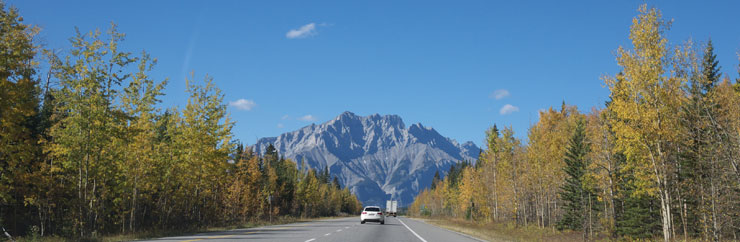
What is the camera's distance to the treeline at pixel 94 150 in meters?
20.3

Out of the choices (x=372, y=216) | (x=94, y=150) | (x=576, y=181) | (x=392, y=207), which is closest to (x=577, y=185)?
(x=576, y=181)

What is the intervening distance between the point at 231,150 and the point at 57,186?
1256 cm

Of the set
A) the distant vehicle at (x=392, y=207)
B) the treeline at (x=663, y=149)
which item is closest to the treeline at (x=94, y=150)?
the treeline at (x=663, y=149)

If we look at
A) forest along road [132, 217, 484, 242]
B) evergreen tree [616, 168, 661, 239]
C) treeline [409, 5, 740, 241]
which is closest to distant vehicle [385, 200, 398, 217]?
treeline [409, 5, 740, 241]

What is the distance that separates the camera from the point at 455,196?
325ft

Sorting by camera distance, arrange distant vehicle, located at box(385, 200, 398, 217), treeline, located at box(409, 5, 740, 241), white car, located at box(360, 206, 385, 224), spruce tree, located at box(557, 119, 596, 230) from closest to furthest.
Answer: treeline, located at box(409, 5, 740, 241), spruce tree, located at box(557, 119, 596, 230), white car, located at box(360, 206, 385, 224), distant vehicle, located at box(385, 200, 398, 217)

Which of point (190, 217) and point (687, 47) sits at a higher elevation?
point (687, 47)

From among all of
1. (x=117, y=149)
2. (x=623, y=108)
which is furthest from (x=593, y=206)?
(x=117, y=149)

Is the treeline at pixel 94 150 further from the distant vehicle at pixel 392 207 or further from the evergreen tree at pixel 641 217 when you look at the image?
the distant vehicle at pixel 392 207

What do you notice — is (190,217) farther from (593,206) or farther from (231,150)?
(593,206)

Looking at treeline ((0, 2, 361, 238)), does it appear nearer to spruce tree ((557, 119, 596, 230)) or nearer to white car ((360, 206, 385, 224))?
white car ((360, 206, 385, 224))

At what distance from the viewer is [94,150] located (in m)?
22.0

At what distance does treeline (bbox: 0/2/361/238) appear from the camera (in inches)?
798

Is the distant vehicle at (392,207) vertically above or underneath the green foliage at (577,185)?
underneath
